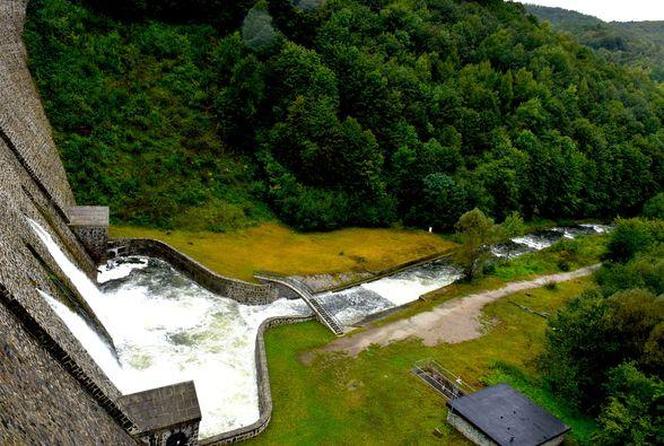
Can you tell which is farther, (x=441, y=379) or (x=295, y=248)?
(x=295, y=248)

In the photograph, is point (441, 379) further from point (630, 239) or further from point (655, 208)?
point (655, 208)

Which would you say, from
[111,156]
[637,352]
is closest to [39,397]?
[637,352]

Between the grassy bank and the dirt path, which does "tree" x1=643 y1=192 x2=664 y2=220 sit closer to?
the grassy bank

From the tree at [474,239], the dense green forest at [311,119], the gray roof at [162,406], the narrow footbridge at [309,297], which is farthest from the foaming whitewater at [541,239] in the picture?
the gray roof at [162,406]

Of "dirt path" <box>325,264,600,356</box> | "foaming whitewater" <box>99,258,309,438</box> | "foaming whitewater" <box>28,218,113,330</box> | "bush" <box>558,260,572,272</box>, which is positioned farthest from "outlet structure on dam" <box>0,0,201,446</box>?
"bush" <box>558,260,572,272</box>

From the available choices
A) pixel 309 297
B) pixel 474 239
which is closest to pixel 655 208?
pixel 474 239

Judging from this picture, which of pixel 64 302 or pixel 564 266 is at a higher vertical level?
pixel 64 302
